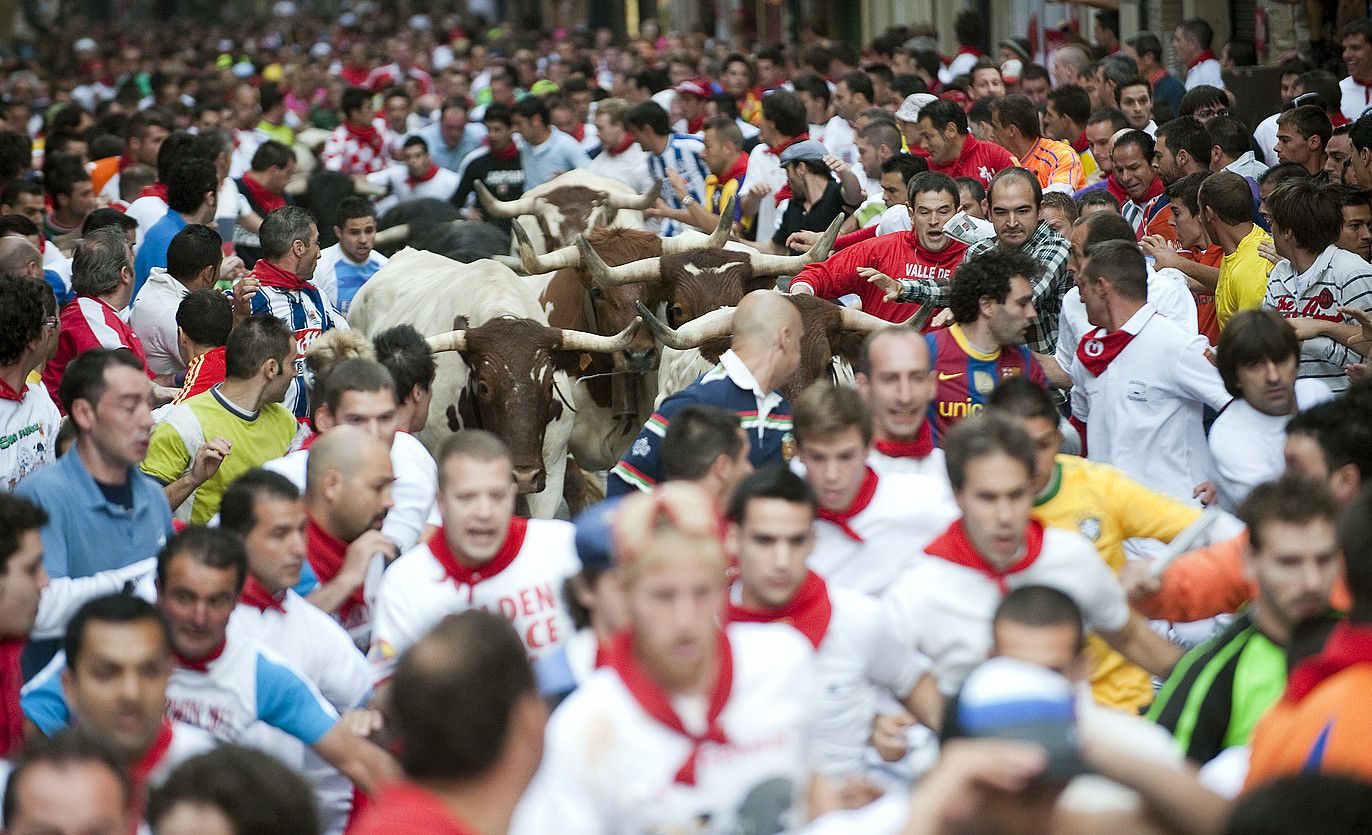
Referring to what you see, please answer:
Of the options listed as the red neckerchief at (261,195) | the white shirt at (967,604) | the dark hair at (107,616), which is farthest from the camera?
the red neckerchief at (261,195)

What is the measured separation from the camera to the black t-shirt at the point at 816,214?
39.1 ft

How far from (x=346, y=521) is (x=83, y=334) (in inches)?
139

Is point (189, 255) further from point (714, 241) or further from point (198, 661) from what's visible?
point (198, 661)

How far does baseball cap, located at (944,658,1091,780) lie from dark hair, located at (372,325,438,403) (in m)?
4.17

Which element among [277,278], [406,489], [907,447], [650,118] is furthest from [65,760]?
[650,118]

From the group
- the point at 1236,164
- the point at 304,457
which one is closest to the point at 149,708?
the point at 304,457

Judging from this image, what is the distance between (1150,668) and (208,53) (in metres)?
40.8

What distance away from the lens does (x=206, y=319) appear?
8.16m

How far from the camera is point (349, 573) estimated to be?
18.7 ft

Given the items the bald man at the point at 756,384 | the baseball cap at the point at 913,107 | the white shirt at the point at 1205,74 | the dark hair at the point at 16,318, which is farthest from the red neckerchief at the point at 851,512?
the white shirt at the point at 1205,74

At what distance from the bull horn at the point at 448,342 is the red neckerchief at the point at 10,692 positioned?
12.4ft

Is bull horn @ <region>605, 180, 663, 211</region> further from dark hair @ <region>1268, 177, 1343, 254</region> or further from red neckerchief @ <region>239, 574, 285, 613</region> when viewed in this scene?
red neckerchief @ <region>239, 574, 285, 613</region>

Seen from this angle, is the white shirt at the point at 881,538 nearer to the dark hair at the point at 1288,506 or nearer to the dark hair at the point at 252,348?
the dark hair at the point at 1288,506

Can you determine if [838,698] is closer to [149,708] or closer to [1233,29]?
[149,708]
